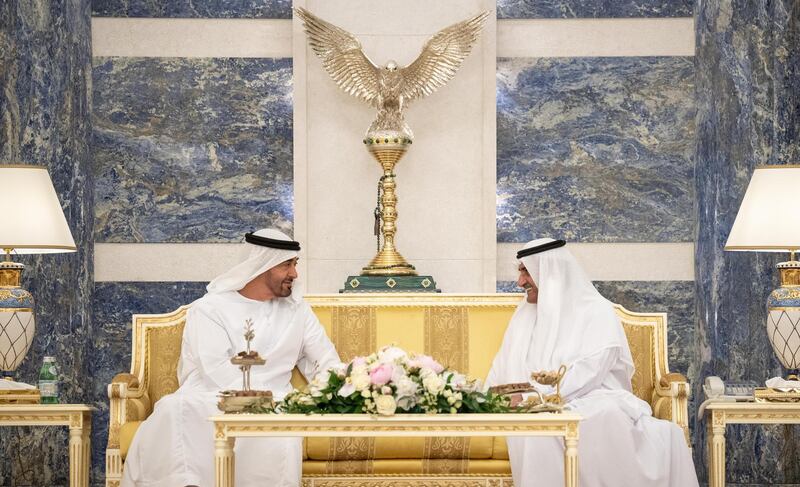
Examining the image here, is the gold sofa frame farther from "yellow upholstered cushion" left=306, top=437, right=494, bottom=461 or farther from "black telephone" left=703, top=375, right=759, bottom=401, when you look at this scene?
"yellow upholstered cushion" left=306, top=437, right=494, bottom=461

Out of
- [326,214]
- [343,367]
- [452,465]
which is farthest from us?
[326,214]

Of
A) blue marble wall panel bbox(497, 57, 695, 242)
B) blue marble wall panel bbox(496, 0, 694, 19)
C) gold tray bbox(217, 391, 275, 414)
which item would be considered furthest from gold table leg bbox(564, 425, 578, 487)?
blue marble wall panel bbox(496, 0, 694, 19)

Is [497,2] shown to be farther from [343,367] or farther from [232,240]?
[343,367]

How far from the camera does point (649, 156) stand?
831 cm

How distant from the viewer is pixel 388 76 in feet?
25.7

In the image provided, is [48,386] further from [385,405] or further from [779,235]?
[779,235]

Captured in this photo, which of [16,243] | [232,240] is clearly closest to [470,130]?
[232,240]

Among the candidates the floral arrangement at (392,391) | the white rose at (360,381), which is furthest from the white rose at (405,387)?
the white rose at (360,381)

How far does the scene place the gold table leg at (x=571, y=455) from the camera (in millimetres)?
4961

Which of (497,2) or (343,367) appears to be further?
(497,2)

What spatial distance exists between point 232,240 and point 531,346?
8.50 ft

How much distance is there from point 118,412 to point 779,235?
3.56 m

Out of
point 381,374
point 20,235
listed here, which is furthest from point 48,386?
point 381,374

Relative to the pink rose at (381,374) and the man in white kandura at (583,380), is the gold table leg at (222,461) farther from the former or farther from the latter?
the man in white kandura at (583,380)
